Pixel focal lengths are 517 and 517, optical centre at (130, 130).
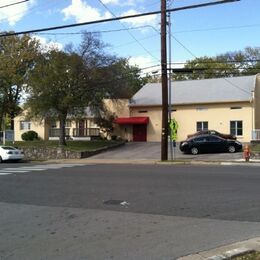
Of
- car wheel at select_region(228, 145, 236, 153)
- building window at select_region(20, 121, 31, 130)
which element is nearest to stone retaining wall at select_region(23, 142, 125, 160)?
car wheel at select_region(228, 145, 236, 153)

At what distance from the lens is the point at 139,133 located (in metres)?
51.7

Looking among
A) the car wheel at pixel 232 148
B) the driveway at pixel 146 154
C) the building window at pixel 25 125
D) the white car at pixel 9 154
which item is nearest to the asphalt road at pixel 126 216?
the driveway at pixel 146 154

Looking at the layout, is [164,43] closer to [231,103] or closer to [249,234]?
[231,103]

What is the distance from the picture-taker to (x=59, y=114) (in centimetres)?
4406

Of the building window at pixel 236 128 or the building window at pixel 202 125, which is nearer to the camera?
the building window at pixel 236 128

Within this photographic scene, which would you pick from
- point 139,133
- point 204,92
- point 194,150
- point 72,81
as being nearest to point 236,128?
point 204,92

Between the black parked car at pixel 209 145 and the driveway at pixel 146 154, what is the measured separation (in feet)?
2.62

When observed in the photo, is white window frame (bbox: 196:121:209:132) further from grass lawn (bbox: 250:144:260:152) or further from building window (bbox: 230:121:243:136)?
grass lawn (bbox: 250:144:260:152)

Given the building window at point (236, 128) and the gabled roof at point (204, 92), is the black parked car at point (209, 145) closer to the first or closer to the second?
the building window at point (236, 128)

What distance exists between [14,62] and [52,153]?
1756 centimetres

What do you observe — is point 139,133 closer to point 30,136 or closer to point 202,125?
point 202,125

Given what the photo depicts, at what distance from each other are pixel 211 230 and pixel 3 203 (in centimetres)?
660

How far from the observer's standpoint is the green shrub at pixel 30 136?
187 ft

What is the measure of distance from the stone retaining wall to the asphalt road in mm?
21458
